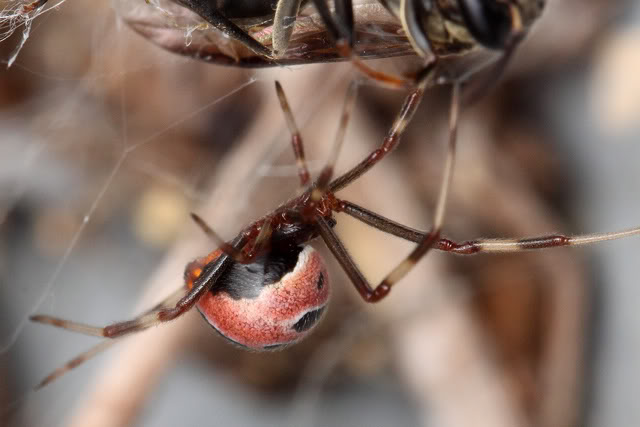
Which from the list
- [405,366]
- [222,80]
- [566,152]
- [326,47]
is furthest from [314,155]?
[326,47]

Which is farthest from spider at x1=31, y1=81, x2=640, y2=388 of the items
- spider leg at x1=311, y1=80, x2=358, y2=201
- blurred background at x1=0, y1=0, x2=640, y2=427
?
blurred background at x1=0, y1=0, x2=640, y2=427

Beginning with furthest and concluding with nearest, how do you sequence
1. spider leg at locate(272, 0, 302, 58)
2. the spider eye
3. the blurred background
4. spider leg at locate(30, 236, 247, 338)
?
the blurred background
spider leg at locate(30, 236, 247, 338)
spider leg at locate(272, 0, 302, 58)
the spider eye

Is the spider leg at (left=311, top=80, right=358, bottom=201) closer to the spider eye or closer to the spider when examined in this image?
the spider

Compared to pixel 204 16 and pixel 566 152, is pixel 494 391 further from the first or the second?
pixel 204 16

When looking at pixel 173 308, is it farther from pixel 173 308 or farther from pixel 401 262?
pixel 401 262

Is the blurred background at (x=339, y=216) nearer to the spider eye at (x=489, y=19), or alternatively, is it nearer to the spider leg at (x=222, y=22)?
the spider leg at (x=222, y=22)

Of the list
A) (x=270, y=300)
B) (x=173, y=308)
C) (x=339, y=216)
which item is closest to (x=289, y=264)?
(x=270, y=300)
